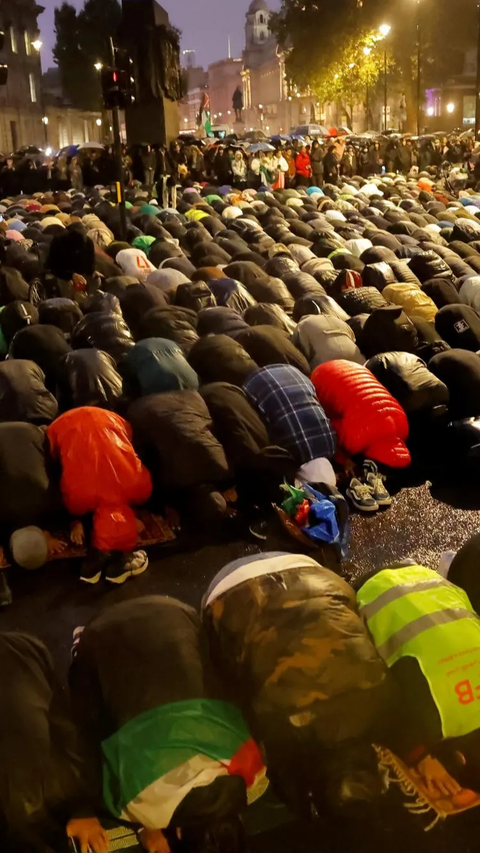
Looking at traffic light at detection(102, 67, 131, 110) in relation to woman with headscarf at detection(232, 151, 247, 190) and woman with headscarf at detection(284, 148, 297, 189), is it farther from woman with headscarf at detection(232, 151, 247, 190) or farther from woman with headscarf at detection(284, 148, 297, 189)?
woman with headscarf at detection(284, 148, 297, 189)

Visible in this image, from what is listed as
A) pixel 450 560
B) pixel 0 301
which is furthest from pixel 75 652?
pixel 0 301

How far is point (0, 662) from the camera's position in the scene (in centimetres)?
308

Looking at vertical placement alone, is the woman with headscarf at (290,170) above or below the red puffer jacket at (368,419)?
above

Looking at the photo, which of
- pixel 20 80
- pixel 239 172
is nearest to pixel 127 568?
pixel 239 172

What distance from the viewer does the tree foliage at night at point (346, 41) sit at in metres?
39.6

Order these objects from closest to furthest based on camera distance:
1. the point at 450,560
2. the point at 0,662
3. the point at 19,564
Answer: the point at 0,662 → the point at 450,560 → the point at 19,564

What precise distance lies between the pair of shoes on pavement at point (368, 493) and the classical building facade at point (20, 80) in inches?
1819

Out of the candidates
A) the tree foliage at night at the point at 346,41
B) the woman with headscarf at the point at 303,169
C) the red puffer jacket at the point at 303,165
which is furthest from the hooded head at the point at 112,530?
the tree foliage at night at the point at 346,41

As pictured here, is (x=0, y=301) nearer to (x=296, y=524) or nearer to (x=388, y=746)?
(x=296, y=524)

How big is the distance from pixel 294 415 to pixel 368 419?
627 mm

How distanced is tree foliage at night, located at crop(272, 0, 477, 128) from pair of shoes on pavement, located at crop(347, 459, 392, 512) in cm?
3645

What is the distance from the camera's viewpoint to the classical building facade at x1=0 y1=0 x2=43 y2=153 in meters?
47.3

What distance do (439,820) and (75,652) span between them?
1681 mm

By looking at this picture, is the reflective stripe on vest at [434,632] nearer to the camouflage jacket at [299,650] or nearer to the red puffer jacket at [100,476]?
the camouflage jacket at [299,650]
